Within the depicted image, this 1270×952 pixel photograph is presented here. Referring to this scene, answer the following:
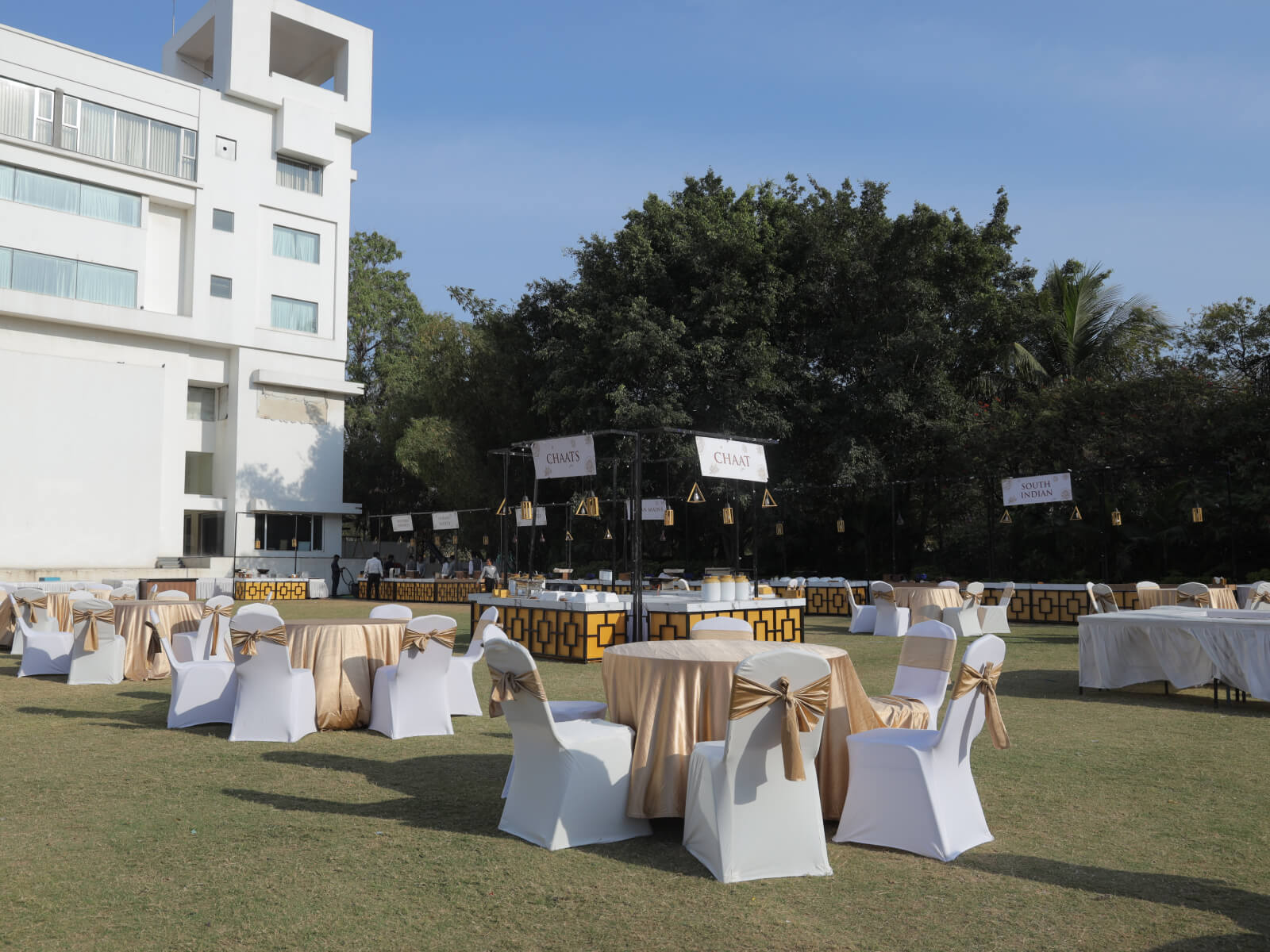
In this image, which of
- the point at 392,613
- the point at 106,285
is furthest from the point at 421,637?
the point at 106,285

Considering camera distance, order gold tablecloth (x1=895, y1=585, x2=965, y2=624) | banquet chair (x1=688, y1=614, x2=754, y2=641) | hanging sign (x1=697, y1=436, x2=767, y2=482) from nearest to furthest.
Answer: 1. banquet chair (x1=688, y1=614, x2=754, y2=641)
2. hanging sign (x1=697, y1=436, x2=767, y2=482)
3. gold tablecloth (x1=895, y1=585, x2=965, y2=624)

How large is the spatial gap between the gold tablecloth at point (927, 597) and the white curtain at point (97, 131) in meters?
24.5

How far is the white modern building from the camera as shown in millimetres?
26094

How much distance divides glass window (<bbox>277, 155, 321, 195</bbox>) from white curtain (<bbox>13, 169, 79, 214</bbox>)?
5.99 metres

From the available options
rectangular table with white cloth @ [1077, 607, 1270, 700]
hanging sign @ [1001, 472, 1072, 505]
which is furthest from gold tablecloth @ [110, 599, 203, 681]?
hanging sign @ [1001, 472, 1072, 505]

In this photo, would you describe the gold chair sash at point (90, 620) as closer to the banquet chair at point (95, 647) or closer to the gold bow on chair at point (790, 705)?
the banquet chair at point (95, 647)

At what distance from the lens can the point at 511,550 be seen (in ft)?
110

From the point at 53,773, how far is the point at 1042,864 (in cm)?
540

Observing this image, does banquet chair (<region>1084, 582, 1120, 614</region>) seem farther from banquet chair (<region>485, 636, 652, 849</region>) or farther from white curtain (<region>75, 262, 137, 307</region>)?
white curtain (<region>75, 262, 137, 307</region>)

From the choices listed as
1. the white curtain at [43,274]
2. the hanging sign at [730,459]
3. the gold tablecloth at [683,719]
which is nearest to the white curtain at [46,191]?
the white curtain at [43,274]

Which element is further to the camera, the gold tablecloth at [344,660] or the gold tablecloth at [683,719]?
the gold tablecloth at [344,660]

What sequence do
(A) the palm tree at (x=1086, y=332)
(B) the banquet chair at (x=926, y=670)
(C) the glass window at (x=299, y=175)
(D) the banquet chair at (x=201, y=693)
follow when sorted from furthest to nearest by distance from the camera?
(C) the glass window at (x=299, y=175) → (A) the palm tree at (x=1086, y=332) → (D) the banquet chair at (x=201, y=693) → (B) the banquet chair at (x=926, y=670)

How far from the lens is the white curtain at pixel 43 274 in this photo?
86.2ft

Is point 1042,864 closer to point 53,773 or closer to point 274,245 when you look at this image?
point 53,773
